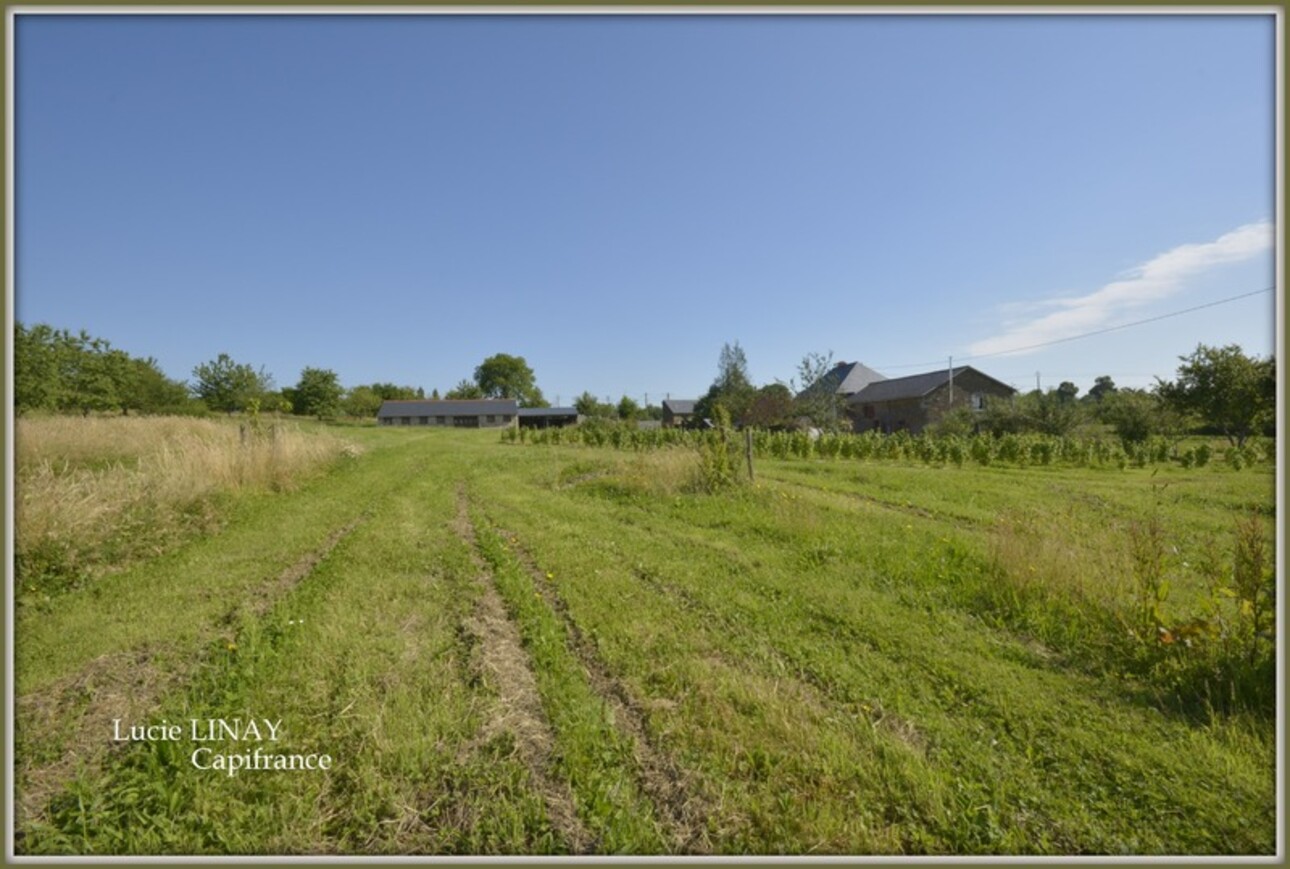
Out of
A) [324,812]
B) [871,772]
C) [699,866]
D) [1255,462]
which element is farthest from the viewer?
[1255,462]

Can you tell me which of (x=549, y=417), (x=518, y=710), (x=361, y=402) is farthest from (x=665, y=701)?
(x=361, y=402)

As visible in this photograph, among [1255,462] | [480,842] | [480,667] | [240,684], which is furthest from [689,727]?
[1255,462]

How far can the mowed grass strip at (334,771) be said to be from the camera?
2.03m

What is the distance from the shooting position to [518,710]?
9.09 ft

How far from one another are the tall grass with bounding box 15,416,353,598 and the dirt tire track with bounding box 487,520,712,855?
440 cm

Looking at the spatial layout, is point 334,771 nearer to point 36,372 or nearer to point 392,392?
point 36,372

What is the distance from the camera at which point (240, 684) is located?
2.86 m

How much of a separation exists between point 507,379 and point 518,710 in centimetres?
8366

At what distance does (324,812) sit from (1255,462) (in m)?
25.8

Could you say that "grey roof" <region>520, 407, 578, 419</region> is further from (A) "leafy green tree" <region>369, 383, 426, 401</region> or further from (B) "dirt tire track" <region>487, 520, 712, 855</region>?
(B) "dirt tire track" <region>487, 520, 712, 855</region>

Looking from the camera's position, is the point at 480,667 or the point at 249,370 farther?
the point at 249,370

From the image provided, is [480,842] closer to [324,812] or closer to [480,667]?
[324,812]

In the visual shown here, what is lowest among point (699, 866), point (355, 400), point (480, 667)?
point (699, 866)

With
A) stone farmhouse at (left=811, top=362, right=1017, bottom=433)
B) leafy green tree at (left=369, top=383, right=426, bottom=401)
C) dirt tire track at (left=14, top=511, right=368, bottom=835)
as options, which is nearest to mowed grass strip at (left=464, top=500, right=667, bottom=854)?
dirt tire track at (left=14, top=511, right=368, bottom=835)
